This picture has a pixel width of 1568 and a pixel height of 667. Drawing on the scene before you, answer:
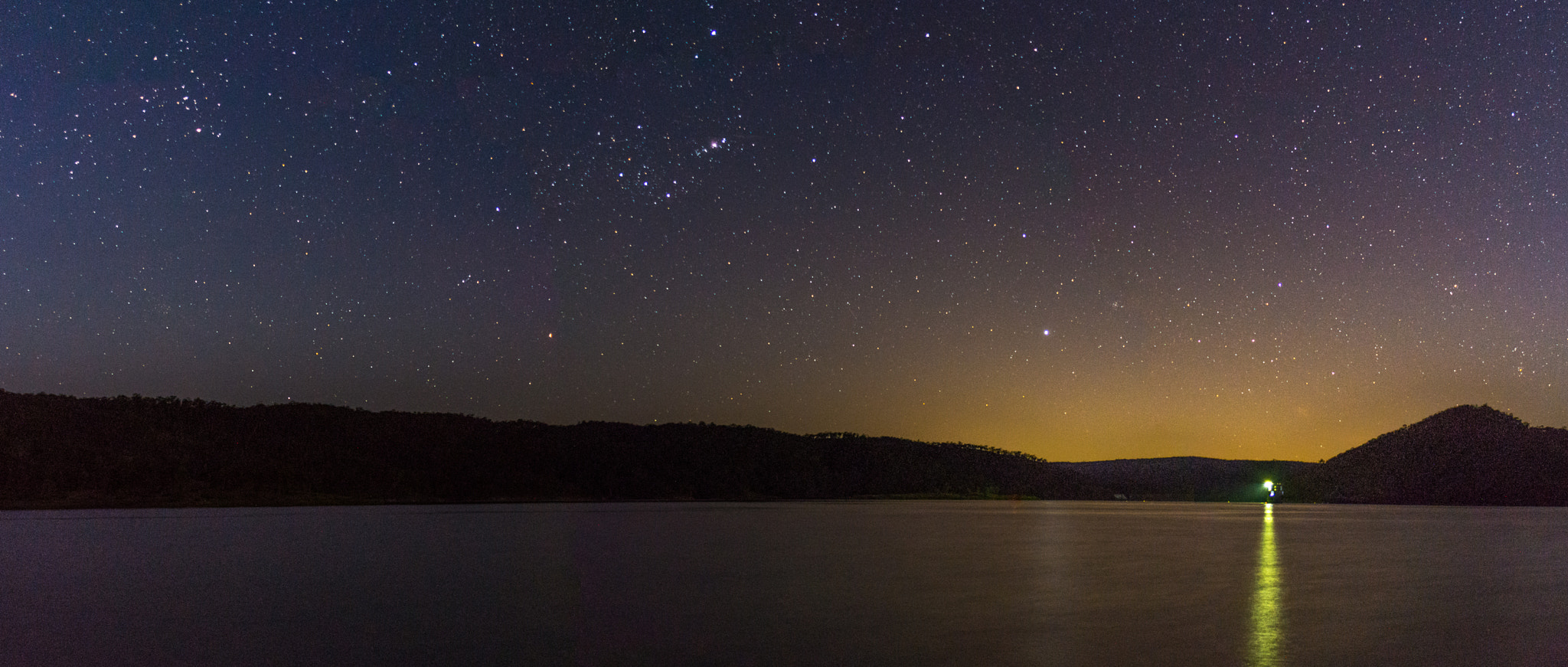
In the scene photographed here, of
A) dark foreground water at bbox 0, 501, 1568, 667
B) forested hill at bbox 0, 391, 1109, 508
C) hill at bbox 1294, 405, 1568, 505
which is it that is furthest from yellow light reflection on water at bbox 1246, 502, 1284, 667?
hill at bbox 1294, 405, 1568, 505

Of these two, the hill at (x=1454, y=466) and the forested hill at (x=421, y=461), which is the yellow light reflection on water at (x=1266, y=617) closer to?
the forested hill at (x=421, y=461)

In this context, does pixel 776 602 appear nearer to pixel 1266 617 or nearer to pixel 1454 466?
pixel 1266 617

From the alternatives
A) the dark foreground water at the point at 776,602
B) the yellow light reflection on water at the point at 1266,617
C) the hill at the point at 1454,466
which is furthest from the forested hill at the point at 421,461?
the yellow light reflection on water at the point at 1266,617

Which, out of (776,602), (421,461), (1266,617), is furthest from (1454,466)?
(776,602)

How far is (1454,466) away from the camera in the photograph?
115 metres

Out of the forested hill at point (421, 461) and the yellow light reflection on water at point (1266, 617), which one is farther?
the forested hill at point (421, 461)

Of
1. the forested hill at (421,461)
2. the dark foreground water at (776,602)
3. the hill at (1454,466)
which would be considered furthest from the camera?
the hill at (1454,466)

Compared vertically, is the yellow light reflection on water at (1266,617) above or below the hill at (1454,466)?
below

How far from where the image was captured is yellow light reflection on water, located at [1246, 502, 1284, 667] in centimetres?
770

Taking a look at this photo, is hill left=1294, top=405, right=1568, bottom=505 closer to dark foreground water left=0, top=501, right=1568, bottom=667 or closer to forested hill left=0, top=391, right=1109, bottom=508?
forested hill left=0, top=391, right=1109, bottom=508

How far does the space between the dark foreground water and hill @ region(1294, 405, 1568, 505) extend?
4147 inches

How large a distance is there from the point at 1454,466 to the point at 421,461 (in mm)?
124527

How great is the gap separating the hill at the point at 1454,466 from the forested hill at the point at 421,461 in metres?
31.4

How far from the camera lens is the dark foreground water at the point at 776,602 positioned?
7.94 m
